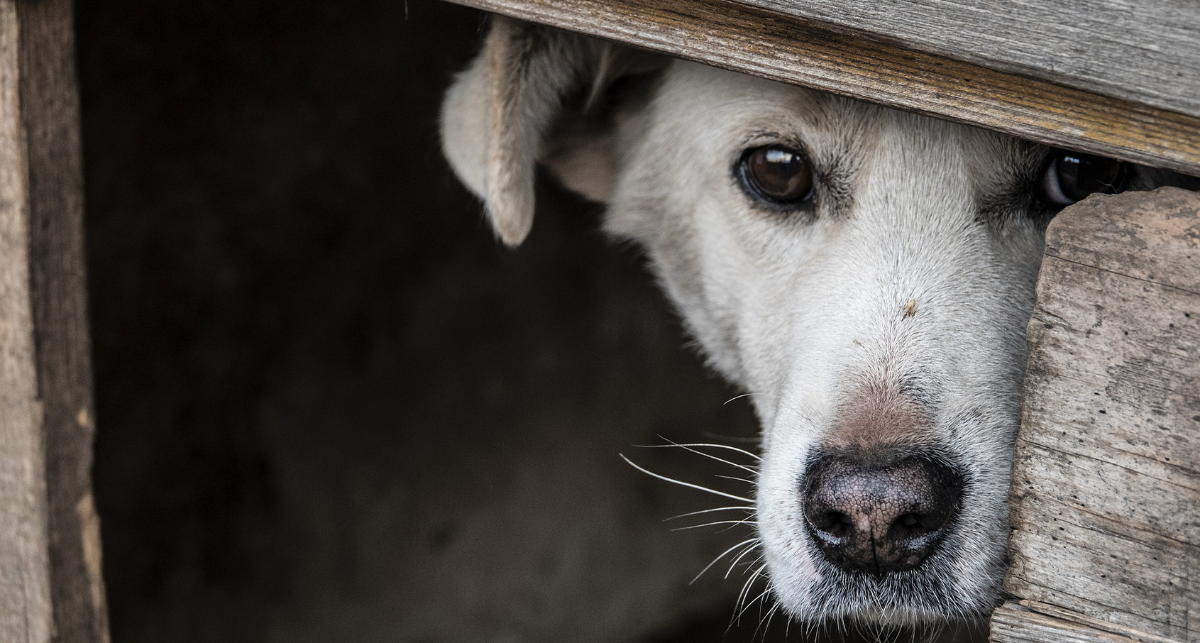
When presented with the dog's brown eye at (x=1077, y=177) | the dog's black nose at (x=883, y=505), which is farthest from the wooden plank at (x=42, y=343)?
the dog's brown eye at (x=1077, y=177)

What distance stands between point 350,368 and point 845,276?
2744 millimetres

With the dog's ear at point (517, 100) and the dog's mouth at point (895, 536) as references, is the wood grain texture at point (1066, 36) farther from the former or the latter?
the dog's ear at point (517, 100)

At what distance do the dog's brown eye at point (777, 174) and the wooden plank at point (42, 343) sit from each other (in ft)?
4.62

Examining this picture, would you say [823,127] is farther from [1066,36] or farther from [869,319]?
[1066,36]

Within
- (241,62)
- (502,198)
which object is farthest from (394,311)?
(502,198)

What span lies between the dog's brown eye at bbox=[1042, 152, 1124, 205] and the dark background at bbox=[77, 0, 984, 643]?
259 cm

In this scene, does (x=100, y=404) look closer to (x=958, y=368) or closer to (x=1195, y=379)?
(x=958, y=368)

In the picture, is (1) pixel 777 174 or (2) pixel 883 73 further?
(1) pixel 777 174

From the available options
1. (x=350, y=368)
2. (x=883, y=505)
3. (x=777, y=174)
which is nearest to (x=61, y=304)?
(x=777, y=174)

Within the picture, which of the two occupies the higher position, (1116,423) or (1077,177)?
(1077,177)

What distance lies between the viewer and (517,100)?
215 cm

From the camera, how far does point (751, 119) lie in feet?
6.85

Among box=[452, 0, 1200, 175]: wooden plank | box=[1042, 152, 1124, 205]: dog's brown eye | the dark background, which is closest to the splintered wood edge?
box=[452, 0, 1200, 175]: wooden plank

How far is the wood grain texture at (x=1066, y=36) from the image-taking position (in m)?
1.15
